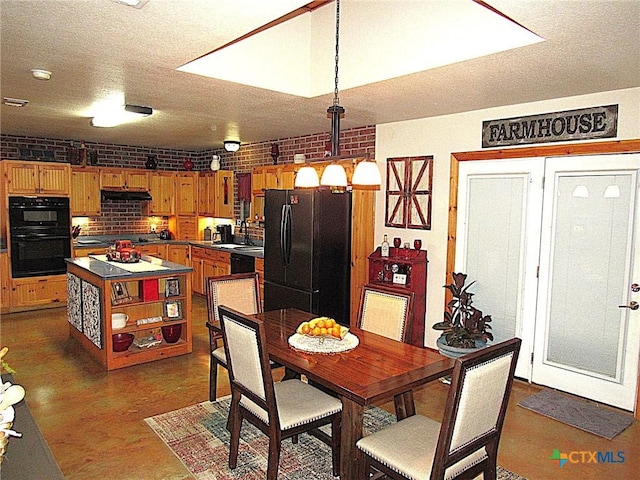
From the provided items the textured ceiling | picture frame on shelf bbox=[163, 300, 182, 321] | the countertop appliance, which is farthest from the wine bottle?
the countertop appliance

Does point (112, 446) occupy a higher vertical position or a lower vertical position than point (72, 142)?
lower

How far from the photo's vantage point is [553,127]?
3805 mm

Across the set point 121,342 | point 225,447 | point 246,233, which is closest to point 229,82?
point 225,447

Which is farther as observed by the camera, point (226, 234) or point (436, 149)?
point (226, 234)

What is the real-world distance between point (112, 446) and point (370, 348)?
1.81m

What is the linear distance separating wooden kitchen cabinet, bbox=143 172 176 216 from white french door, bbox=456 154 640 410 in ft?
17.6

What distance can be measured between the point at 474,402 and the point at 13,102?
15.2ft

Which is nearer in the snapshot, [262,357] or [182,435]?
[262,357]

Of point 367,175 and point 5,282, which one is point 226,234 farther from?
point 367,175

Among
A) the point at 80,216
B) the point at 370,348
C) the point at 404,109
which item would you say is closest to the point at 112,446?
the point at 370,348

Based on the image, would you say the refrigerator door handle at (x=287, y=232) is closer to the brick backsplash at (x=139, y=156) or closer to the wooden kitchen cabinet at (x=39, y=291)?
the brick backsplash at (x=139, y=156)

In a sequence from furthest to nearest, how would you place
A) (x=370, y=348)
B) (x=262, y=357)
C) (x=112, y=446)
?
1. (x=112, y=446)
2. (x=370, y=348)
3. (x=262, y=357)

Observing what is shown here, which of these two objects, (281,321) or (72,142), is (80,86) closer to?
(281,321)

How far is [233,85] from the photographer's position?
353 centimetres
